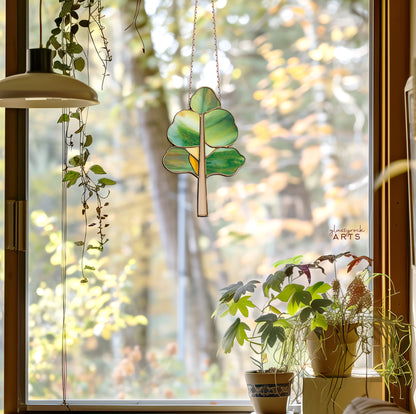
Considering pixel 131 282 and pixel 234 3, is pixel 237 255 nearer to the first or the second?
pixel 131 282

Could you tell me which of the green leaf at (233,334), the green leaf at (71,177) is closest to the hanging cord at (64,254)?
the green leaf at (71,177)

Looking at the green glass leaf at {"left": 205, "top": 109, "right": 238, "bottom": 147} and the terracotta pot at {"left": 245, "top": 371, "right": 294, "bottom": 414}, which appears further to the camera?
the green glass leaf at {"left": 205, "top": 109, "right": 238, "bottom": 147}

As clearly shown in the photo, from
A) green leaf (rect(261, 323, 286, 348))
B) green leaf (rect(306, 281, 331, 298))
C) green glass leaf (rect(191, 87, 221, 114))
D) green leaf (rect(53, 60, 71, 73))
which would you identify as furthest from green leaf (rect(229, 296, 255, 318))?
green leaf (rect(53, 60, 71, 73))

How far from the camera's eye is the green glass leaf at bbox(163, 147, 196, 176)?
2.20 metres

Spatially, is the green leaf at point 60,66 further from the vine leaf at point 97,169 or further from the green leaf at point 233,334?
the green leaf at point 233,334

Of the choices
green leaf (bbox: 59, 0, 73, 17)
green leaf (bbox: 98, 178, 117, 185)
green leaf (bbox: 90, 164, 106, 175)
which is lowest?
green leaf (bbox: 98, 178, 117, 185)

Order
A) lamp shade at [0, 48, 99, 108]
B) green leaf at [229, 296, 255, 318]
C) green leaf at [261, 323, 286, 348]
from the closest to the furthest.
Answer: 1. lamp shade at [0, 48, 99, 108]
2. green leaf at [261, 323, 286, 348]
3. green leaf at [229, 296, 255, 318]

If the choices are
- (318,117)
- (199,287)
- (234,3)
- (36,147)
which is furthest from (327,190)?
(36,147)

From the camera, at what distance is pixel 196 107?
2197 mm

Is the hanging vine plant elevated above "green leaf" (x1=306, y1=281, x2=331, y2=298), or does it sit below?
above

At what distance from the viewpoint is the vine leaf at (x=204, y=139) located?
7.21ft

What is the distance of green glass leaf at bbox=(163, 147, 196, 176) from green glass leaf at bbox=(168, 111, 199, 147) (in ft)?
0.08

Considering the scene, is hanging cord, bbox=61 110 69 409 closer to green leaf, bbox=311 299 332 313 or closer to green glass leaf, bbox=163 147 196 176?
green glass leaf, bbox=163 147 196 176

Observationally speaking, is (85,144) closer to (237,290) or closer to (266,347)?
(237,290)
